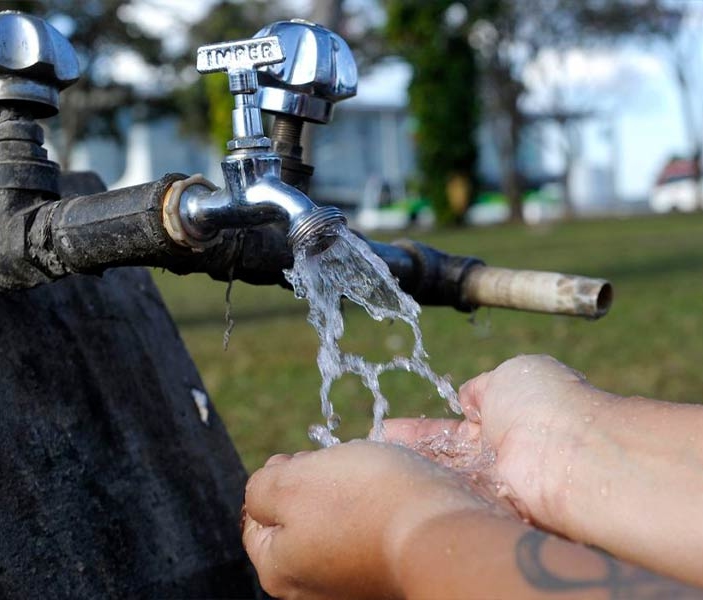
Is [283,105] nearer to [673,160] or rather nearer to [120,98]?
[120,98]

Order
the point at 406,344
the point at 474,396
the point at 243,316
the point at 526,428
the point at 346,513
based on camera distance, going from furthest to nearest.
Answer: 1. the point at 243,316
2. the point at 406,344
3. the point at 474,396
4. the point at 526,428
5. the point at 346,513

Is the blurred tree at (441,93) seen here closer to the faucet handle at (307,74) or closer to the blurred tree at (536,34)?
the blurred tree at (536,34)

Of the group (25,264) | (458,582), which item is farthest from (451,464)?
(25,264)

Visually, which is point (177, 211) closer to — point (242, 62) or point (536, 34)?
point (242, 62)

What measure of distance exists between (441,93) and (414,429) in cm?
2341

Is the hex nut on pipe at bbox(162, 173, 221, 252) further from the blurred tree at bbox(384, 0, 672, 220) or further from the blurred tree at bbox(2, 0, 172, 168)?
the blurred tree at bbox(384, 0, 672, 220)

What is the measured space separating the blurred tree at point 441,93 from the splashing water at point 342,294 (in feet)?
70.7

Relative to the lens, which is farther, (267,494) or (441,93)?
(441,93)

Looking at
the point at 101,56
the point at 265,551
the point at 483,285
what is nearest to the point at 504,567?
A: the point at 265,551

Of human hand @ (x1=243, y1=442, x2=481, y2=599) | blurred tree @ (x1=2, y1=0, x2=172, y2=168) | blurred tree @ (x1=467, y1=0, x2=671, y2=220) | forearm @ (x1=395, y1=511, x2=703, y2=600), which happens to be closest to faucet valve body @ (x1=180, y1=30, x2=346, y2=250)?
human hand @ (x1=243, y1=442, x2=481, y2=599)

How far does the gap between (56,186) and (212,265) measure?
0.22 metres

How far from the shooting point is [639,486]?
1.06m

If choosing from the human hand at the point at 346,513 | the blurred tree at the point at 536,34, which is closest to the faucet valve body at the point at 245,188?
the human hand at the point at 346,513

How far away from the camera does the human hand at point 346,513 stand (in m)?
0.91
